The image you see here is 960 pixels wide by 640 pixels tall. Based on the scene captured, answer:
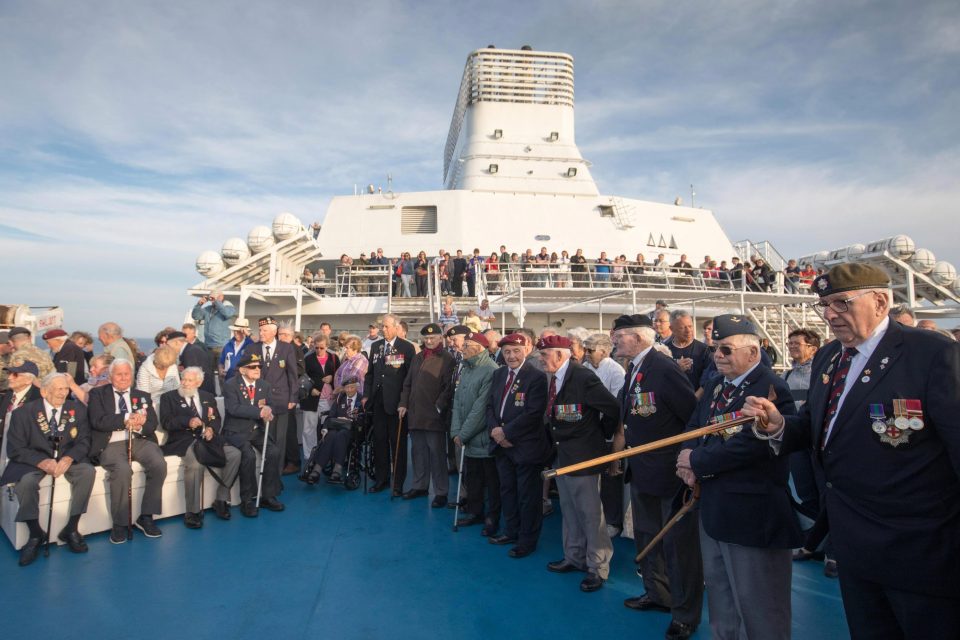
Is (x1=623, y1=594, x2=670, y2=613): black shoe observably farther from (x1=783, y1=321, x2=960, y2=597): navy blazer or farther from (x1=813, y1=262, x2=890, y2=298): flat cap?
Result: (x1=813, y1=262, x2=890, y2=298): flat cap

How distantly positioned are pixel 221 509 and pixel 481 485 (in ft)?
8.05

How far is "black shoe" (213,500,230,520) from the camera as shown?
519 cm

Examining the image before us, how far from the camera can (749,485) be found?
249 cm

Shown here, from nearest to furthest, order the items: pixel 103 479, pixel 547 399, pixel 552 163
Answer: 1. pixel 547 399
2. pixel 103 479
3. pixel 552 163

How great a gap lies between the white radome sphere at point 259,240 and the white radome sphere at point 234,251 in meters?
0.19

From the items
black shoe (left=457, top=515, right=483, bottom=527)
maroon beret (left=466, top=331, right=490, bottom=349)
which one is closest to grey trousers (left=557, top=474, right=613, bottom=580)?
black shoe (left=457, top=515, right=483, bottom=527)

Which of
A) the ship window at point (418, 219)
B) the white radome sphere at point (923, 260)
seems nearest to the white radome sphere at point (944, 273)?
the white radome sphere at point (923, 260)

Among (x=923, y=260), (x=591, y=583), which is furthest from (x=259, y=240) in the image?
(x=923, y=260)

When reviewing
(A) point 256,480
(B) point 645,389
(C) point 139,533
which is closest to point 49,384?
(C) point 139,533

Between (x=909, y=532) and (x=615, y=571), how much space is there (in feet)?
8.41

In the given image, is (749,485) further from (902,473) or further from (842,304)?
(842,304)

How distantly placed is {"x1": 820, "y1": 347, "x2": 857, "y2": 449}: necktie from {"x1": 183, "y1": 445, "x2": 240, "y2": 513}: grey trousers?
16.4 ft

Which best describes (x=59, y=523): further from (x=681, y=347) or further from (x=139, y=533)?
(x=681, y=347)

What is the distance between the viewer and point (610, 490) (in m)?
4.98
